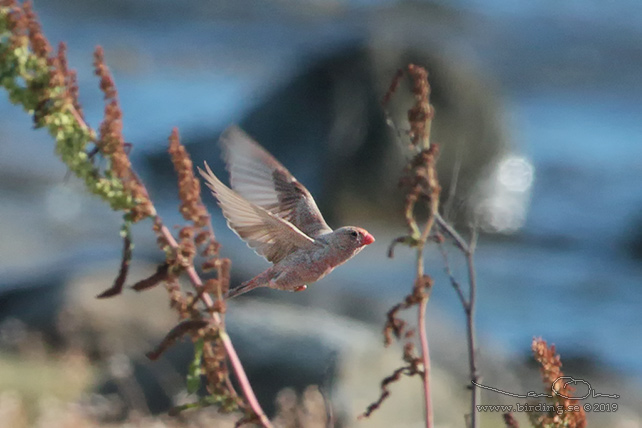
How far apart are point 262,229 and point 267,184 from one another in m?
0.40

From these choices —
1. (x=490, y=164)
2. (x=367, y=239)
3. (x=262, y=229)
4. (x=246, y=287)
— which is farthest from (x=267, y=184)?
(x=490, y=164)

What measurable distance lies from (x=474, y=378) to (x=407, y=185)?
579 millimetres

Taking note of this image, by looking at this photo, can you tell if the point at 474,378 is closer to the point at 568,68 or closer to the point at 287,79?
the point at 287,79

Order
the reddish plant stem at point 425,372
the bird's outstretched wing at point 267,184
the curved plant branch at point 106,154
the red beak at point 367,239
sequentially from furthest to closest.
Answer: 1. the bird's outstretched wing at point 267,184
2. the reddish plant stem at point 425,372
3. the curved plant branch at point 106,154
4. the red beak at point 367,239

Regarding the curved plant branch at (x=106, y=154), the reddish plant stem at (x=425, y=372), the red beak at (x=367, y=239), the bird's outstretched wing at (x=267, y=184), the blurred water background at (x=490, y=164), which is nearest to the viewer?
the red beak at (x=367, y=239)

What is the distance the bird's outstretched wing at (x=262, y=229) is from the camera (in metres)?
2.41

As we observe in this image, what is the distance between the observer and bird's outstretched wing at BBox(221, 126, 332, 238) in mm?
2832

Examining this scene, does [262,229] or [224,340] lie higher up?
[262,229]

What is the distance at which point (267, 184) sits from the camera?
2971 mm

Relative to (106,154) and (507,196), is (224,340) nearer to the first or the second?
(106,154)

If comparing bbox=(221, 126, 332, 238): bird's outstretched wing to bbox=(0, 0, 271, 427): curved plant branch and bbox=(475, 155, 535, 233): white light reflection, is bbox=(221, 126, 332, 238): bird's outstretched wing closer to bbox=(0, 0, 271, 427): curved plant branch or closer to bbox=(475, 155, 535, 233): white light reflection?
bbox=(0, 0, 271, 427): curved plant branch

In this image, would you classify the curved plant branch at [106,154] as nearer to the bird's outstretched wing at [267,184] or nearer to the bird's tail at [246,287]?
the bird's tail at [246,287]

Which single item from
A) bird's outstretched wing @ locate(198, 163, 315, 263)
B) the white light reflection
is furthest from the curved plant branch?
the white light reflection

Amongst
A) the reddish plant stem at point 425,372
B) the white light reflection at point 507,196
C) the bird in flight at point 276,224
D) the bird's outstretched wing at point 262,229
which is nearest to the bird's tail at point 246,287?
the bird in flight at point 276,224
